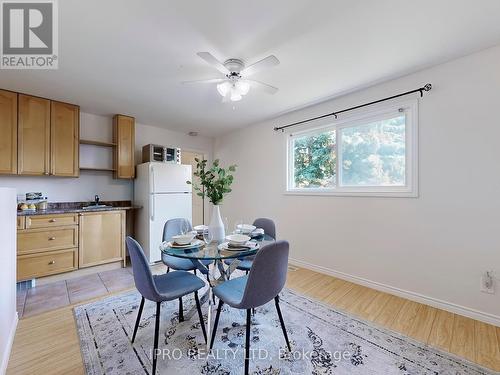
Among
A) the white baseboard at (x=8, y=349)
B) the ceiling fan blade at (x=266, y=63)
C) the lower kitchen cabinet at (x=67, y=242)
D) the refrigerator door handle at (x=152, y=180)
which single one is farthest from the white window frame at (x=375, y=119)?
the white baseboard at (x=8, y=349)

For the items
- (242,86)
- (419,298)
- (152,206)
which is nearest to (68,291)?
(152,206)

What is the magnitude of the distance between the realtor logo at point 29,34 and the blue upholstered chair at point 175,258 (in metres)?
1.90

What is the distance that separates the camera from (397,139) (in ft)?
8.38

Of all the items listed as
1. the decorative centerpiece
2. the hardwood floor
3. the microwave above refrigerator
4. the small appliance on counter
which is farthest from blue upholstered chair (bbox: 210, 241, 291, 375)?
the small appliance on counter

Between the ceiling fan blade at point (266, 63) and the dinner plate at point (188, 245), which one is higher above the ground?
the ceiling fan blade at point (266, 63)

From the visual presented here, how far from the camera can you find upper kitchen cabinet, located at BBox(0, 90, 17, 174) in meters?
2.70

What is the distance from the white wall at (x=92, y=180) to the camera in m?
3.18

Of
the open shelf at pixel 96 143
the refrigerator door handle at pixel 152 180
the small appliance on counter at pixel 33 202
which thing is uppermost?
the open shelf at pixel 96 143

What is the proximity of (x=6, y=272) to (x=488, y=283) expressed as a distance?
13.0 ft

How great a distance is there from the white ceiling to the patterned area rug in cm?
242

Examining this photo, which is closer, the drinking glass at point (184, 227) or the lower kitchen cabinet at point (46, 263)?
the drinking glass at point (184, 227)

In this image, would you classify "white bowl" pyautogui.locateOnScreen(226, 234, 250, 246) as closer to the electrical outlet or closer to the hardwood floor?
the hardwood floor

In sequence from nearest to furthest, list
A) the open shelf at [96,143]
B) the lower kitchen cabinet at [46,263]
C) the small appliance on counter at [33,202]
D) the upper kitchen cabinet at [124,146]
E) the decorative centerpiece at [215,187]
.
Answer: the decorative centerpiece at [215,187] < the lower kitchen cabinet at [46,263] < the small appliance on counter at [33,202] < the open shelf at [96,143] < the upper kitchen cabinet at [124,146]

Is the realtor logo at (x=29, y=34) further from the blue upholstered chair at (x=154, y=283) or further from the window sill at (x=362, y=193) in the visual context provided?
the window sill at (x=362, y=193)
